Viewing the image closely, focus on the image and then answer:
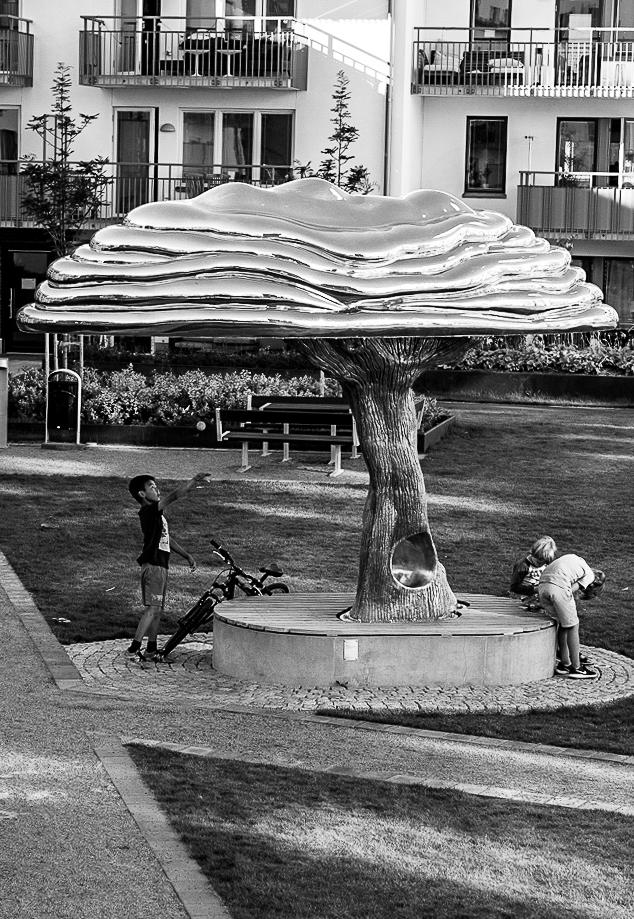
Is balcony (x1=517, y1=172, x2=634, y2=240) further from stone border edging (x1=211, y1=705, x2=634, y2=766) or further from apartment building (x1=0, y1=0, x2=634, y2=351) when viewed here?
stone border edging (x1=211, y1=705, x2=634, y2=766)

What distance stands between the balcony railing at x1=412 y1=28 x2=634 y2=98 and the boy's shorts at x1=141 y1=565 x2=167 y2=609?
95.5 feet

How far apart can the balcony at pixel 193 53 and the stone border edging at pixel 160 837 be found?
3065cm

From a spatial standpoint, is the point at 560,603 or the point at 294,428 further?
the point at 294,428

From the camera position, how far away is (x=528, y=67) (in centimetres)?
3953

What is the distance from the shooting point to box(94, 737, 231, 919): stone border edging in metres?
7.07

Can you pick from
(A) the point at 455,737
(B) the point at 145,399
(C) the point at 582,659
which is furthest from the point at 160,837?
(B) the point at 145,399

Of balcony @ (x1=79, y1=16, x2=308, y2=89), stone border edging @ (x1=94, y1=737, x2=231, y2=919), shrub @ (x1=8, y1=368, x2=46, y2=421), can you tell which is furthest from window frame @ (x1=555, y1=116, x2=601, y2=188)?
stone border edging @ (x1=94, y1=737, x2=231, y2=919)

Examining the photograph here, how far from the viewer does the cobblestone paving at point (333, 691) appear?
10.7 metres

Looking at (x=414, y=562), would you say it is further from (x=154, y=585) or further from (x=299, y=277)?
(x=299, y=277)

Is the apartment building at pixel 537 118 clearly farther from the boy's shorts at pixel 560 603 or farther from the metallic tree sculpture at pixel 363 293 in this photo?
the boy's shorts at pixel 560 603

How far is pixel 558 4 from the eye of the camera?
40500 millimetres

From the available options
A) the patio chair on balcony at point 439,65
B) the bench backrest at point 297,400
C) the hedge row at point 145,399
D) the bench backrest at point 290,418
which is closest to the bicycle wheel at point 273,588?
the bench backrest at point 290,418

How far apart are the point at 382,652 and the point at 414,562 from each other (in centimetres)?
95

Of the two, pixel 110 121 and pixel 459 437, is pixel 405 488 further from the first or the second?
pixel 110 121
